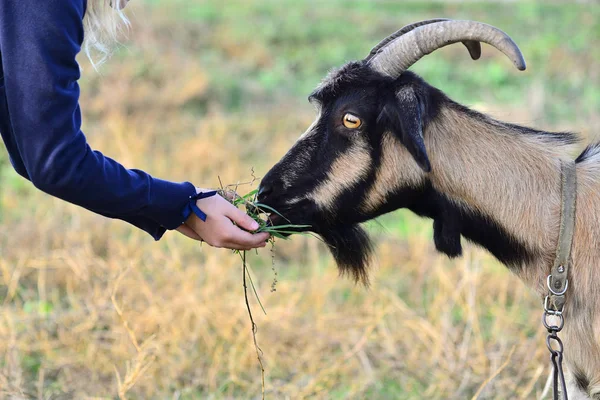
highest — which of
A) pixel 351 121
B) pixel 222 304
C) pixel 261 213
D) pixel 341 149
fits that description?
pixel 351 121

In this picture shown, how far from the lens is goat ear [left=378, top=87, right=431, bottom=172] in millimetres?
2984

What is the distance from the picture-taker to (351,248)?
355 centimetres

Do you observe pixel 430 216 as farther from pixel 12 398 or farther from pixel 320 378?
pixel 12 398

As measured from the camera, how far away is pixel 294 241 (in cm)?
754

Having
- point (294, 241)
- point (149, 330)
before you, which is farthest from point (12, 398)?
point (294, 241)

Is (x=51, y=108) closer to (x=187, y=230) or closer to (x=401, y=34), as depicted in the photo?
(x=187, y=230)

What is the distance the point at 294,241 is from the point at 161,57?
789 centimetres

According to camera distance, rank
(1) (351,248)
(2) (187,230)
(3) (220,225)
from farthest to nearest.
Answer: (1) (351,248) → (2) (187,230) → (3) (220,225)

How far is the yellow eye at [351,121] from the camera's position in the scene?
316cm

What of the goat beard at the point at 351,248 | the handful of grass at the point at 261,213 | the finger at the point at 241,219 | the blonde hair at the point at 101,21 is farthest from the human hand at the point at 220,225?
the blonde hair at the point at 101,21

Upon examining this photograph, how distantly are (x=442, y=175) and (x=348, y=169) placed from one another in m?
0.41

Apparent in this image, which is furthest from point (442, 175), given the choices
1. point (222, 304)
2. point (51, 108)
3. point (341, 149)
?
point (222, 304)

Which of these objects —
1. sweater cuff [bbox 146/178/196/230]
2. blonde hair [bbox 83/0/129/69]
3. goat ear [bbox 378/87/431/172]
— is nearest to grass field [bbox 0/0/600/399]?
goat ear [bbox 378/87/431/172]

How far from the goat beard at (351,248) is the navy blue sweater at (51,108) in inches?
43.1
